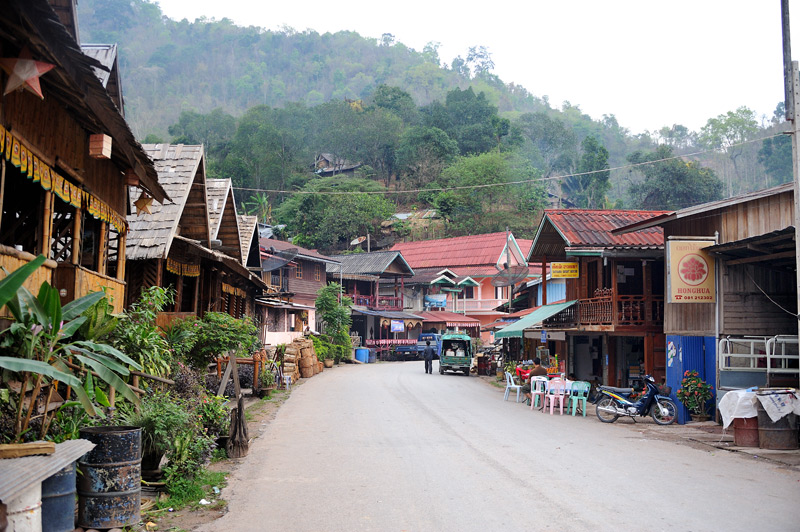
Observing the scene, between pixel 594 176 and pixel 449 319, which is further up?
pixel 594 176

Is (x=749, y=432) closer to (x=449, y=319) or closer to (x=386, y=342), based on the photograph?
(x=386, y=342)

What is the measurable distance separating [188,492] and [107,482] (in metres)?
2.01

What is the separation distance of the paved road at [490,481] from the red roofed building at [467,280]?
145 ft

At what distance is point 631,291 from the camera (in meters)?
23.9

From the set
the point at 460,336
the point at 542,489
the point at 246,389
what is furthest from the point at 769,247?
the point at 460,336

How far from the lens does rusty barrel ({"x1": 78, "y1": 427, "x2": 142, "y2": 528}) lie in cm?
685

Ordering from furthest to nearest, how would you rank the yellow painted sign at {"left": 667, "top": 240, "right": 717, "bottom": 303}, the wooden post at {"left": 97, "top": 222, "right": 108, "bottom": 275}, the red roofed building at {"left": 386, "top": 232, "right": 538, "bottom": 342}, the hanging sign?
the red roofed building at {"left": 386, "top": 232, "right": 538, "bottom": 342} < the yellow painted sign at {"left": 667, "top": 240, "right": 717, "bottom": 303} < the wooden post at {"left": 97, "top": 222, "right": 108, "bottom": 275} < the hanging sign

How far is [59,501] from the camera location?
6055mm

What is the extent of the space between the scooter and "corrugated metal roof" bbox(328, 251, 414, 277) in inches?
1560

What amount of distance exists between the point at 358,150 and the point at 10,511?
84.1 meters

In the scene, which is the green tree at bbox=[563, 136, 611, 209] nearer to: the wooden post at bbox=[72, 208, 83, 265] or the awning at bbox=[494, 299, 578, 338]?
the awning at bbox=[494, 299, 578, 338]

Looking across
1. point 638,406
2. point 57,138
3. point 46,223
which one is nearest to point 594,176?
point 638,406

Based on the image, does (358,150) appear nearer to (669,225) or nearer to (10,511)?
(669,225)

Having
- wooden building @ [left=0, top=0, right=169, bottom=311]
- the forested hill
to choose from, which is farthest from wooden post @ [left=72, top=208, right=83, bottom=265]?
the forested hill
